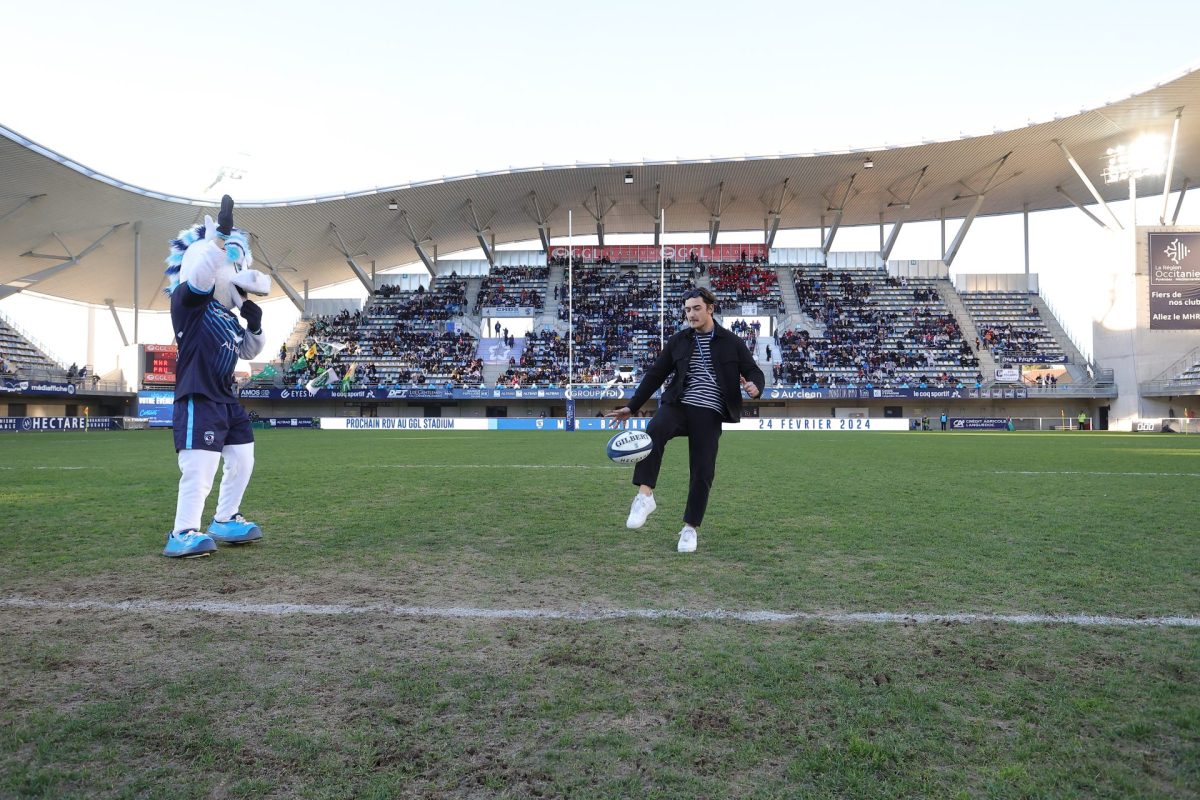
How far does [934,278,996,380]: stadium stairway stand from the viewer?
42.3m

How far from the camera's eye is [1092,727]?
6.58 ft

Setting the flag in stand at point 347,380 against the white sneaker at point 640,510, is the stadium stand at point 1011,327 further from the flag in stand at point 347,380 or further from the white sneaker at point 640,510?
the white sneaker at point 640,510

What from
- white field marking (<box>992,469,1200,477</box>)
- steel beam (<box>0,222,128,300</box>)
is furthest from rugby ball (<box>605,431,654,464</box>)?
steel beam (<box>0,222,128,300</box>)

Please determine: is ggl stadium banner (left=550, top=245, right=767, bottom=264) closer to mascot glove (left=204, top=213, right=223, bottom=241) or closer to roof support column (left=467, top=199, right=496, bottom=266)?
roof support column (left=467, top=199, right=496, bottom=266)

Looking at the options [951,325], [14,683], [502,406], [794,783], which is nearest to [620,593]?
[794,783]

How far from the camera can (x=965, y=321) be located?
46.2 m

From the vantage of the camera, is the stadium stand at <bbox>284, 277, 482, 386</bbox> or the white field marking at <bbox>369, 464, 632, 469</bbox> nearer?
the white field marking at <bbox>369, 464, 632, 469</bbox>

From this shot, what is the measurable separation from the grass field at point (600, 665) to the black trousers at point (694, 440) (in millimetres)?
311

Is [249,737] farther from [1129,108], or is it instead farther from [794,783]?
[1129,108]

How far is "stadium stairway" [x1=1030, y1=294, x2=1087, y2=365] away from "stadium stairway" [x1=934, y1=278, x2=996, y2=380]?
4438mm

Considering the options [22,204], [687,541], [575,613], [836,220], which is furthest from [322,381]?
[575,613]

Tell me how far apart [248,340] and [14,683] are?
10.7 ft

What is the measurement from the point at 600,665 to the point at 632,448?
2.64 metres

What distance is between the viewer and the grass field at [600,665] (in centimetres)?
179
